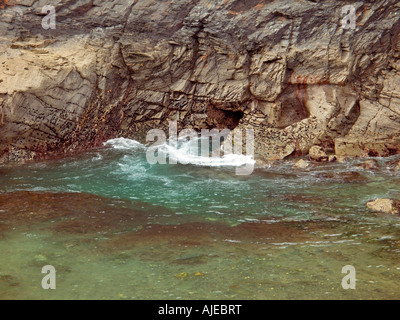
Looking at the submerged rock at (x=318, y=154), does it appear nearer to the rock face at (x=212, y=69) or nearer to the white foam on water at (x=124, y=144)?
the rock face at (x=212, y=69)

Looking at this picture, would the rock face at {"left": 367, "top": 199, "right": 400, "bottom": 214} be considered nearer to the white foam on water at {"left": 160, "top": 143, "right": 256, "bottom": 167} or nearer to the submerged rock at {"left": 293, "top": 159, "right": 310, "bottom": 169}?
the submerged rock at {"left": 293, "top": 159, "right": 310, "bottom": 169}

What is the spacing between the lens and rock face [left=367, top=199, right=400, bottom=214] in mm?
7234

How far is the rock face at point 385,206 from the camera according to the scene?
7234mm

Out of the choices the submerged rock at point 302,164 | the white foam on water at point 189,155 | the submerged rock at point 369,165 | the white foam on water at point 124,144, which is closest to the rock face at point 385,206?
the submerged rock at point 369,165

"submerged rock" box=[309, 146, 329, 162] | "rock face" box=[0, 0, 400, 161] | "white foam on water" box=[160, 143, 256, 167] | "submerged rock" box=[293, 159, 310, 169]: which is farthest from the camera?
"rock face" box=[0, 0, 400, 161]

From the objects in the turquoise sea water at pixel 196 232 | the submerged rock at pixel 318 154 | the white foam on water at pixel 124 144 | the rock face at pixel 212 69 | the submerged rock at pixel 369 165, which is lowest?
the turquoise sea water at pixel 196 232

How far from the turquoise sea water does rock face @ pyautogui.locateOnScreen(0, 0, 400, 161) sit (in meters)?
1.47

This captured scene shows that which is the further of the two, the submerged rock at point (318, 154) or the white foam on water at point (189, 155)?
the white foam on water at point (189, 155)

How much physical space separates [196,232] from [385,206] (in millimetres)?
3075

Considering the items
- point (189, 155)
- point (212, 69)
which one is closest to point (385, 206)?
point (189, 155)

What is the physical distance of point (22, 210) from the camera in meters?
7.62

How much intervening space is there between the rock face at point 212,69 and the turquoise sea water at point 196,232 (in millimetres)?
1466

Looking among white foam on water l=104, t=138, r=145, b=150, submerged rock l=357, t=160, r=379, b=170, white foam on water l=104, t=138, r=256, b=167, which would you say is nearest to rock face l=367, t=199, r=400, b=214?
submerged rock l=357, t=160, r=379, b=170

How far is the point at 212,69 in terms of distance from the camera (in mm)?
12766
